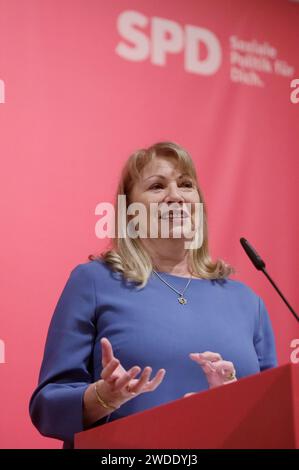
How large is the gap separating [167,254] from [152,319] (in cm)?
26

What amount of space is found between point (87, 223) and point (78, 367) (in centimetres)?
79

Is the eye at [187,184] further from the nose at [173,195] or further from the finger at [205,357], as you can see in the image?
the finger at [205,357]

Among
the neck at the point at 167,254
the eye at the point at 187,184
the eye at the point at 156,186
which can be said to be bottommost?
the neck at the point at 167,254

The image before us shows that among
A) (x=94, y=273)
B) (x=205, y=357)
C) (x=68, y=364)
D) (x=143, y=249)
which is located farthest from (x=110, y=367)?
(x=143, y=249)

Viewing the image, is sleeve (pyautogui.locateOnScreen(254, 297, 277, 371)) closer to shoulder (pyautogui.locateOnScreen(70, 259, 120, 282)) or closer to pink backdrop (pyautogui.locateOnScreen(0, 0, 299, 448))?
shoulder (pyautogui.locateOnScreen(70, 259, 120, 282))

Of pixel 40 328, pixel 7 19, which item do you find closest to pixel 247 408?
pixel 40 328

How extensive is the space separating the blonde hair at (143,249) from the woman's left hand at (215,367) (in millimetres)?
346

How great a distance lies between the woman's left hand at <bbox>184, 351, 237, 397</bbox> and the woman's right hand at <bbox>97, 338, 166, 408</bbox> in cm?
19

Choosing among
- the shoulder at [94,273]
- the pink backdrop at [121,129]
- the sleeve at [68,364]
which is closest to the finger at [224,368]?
the sleeve at [68,364]

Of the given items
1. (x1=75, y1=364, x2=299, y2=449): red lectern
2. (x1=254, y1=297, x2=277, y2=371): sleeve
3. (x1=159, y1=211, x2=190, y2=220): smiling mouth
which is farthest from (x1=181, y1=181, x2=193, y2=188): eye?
(x1=75, y1=364, x2=299, y2=449): red lectern

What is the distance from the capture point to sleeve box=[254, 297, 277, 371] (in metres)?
1.88

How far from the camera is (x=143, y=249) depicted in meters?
1.91

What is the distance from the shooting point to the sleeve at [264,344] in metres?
1.88

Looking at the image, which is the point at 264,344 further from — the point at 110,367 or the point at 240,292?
the point at 110,367
